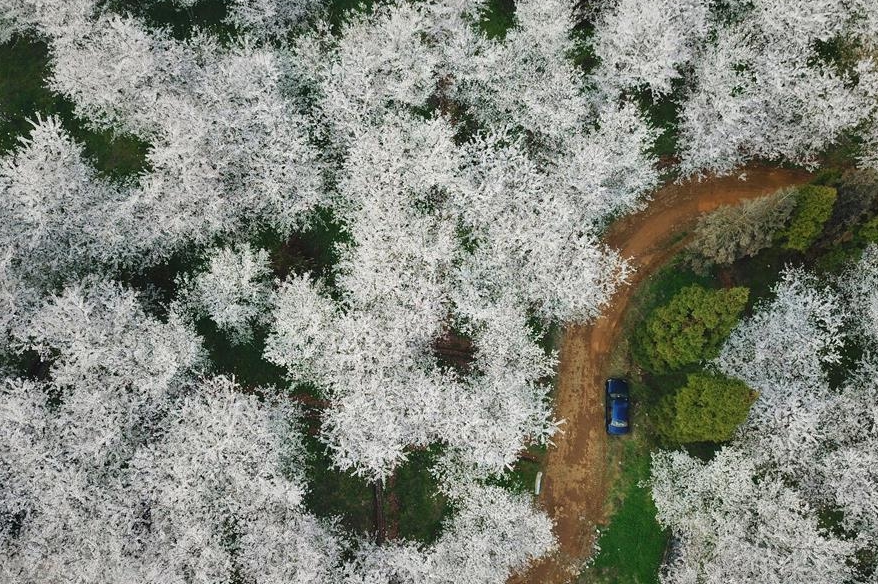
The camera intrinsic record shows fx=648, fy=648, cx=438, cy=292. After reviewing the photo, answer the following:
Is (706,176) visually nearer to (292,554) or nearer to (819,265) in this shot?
(819,265)

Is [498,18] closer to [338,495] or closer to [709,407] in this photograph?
[709,407]

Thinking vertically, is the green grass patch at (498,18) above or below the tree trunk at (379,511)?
above

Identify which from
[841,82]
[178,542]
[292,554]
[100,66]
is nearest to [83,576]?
[178,542]

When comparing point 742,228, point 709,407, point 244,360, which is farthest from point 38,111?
point 709,407

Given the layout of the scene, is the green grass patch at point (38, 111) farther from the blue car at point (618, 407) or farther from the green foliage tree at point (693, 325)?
the green foliage tree at point (693, 325)

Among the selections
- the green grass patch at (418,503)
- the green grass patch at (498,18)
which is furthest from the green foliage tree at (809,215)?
the green grass patch at (418,503)

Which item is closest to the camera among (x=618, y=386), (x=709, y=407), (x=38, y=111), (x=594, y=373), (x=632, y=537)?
(x=709, y=407)
